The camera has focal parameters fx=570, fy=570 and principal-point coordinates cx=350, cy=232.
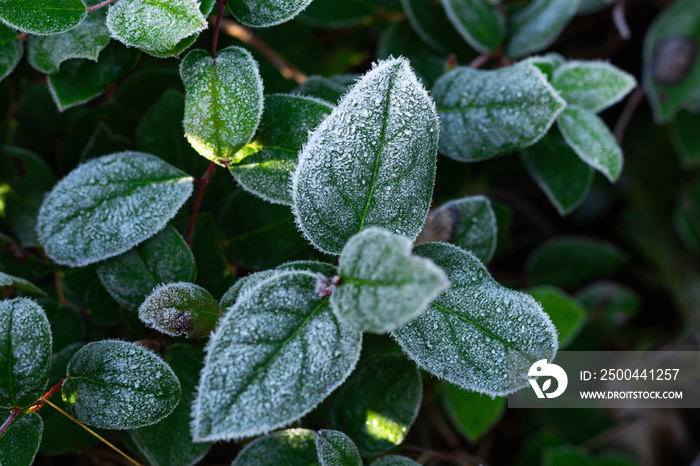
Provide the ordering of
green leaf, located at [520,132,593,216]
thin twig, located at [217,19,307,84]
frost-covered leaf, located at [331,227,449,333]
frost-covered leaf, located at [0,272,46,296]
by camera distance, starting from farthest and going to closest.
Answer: thin twig, located at [217,19,307,84]
green leaf, located at [520,132,593,216]
frost-covered leaf, located at [0,272,46,296]
frost-covered leaf, located at [331,227,449,333]

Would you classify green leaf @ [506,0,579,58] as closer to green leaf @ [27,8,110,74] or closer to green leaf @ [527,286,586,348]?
green leaf @ [527,286,586,348]

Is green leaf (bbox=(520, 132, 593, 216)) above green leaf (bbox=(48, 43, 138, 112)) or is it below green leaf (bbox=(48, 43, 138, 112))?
below

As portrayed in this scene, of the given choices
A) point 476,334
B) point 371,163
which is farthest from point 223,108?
point 476,334

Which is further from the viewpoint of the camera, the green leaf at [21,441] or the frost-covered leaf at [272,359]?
the green leaf at [21,441]

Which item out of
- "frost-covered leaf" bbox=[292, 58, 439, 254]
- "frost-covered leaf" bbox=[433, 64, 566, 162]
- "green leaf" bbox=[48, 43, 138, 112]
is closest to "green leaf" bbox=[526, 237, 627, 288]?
"frost-covered leaf" bbox=[433, 64, 566, 162]

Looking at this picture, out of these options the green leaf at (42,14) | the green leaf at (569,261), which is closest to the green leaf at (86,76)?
the green leaf at (42,14)

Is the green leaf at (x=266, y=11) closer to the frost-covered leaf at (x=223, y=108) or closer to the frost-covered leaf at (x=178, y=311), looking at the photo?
the frost-covered leaf at (x=223, y=108)
